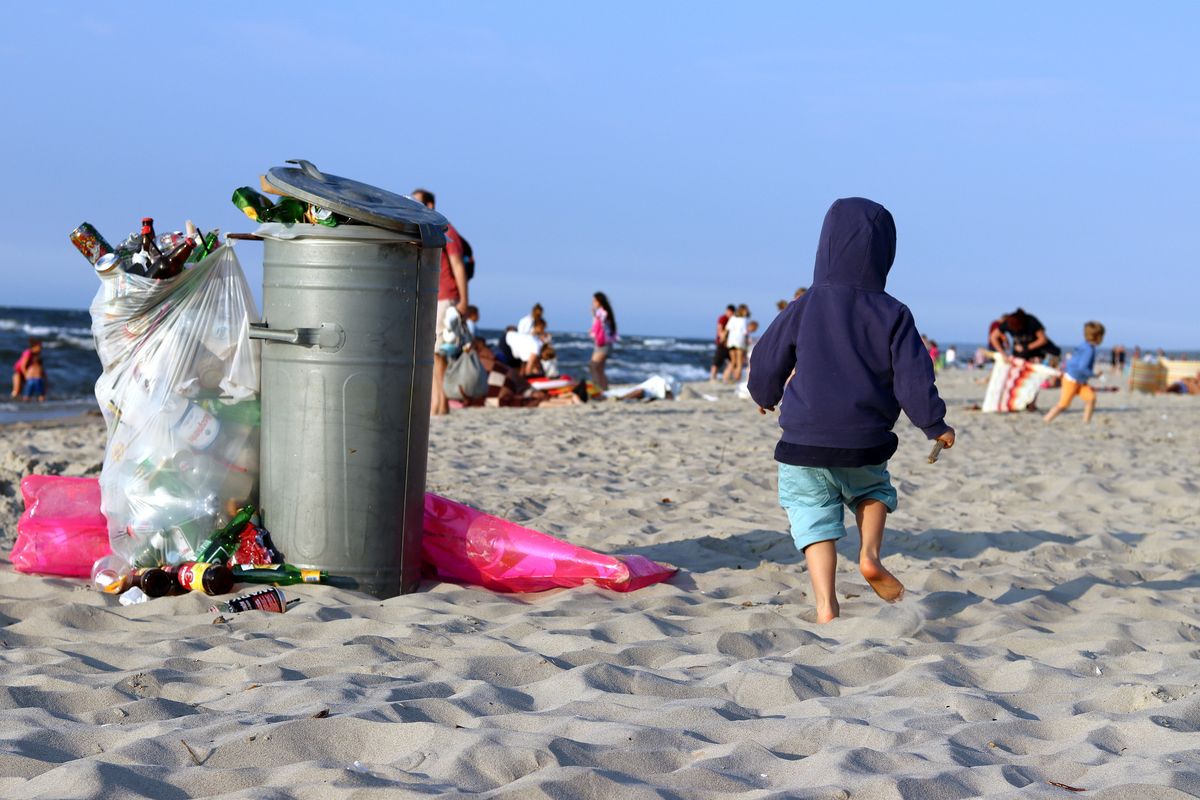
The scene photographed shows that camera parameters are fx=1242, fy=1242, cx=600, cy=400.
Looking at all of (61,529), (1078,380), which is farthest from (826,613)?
(1078,380)

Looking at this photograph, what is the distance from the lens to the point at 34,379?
63.4ft

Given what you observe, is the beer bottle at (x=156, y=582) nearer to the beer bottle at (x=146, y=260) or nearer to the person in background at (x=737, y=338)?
the beer bottle at (x=146, y=260)

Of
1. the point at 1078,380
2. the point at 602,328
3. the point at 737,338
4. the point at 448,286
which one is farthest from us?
the point at 737,338

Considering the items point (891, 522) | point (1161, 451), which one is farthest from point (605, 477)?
point (1161, 451)

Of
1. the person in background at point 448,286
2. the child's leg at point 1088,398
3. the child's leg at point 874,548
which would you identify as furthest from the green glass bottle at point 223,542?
the child's leg at point 1088,398

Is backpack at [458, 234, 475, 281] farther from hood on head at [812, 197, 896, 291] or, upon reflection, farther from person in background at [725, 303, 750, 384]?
person in background at [725, 303, 750, 384]

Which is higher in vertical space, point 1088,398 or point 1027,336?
point 1027,336

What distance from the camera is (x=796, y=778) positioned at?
254 cm

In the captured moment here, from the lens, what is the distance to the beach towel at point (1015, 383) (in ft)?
48.9

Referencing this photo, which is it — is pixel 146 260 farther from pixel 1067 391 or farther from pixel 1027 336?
pixel 1027 336

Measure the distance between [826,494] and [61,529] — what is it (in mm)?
2686

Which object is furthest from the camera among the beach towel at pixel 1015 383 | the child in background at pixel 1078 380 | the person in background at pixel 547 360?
the person in background at pixel 547 360

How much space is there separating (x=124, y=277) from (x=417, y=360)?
1032 mm

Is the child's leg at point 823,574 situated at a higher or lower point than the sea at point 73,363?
higher
